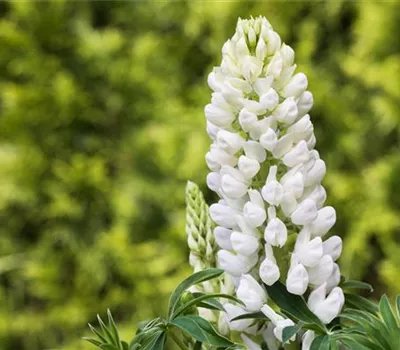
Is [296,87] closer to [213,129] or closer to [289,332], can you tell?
[213,129]

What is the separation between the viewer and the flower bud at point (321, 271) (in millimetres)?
492

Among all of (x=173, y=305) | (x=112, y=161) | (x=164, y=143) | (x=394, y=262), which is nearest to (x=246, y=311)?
(x=173, y=305)

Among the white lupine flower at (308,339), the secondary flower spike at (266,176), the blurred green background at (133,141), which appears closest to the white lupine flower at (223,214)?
the secondary flower spike at (266,176)

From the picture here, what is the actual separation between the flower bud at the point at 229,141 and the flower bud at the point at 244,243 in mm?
65

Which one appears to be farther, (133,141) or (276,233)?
(133,141)

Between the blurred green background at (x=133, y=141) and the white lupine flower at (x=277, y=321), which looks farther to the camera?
the blurred green background at (x=133, y=141)

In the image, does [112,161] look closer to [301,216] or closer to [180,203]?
[180,203]

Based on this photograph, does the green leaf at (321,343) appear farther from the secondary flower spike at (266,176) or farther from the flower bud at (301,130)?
the flower bud at (301,130)

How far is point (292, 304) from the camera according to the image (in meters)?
0.48

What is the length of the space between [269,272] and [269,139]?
0.32ft

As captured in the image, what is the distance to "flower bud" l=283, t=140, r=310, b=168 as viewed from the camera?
0.49 meters

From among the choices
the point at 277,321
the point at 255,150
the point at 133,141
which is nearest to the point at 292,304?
the point at 277,321

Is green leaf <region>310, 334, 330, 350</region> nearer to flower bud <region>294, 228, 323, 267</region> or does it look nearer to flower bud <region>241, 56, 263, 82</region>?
flower bud <region>294, 228, 323, 267</region>

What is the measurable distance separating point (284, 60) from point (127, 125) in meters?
1.94
